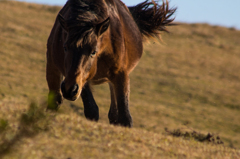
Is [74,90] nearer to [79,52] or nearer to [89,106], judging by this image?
[79,52]

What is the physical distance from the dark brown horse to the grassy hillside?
1.43 feet

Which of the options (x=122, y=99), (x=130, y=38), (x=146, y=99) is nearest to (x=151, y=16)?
(x=130, y=38)

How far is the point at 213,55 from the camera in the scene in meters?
26.2

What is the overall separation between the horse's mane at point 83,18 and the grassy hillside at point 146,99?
3.66ft

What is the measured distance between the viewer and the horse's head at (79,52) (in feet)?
14.6

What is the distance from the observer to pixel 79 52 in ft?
15.2

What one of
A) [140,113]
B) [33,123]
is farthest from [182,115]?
[33,123]

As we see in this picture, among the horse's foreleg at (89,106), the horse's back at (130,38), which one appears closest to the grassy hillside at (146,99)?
the horse's foreleg at (89,106)

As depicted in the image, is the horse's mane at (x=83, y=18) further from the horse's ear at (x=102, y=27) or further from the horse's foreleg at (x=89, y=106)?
the horse's foreleg at (x=89, y=106)

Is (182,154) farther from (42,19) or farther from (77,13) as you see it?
(42,19)

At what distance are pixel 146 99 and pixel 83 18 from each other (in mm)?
13055

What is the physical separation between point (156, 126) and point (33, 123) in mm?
11987

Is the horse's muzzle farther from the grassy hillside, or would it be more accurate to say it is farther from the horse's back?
the horse's back

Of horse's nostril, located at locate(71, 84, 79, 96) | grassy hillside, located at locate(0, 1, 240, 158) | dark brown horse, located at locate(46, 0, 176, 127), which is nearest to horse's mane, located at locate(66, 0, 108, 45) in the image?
dark brown horse, located at locate(46, 0, 176, 127)
